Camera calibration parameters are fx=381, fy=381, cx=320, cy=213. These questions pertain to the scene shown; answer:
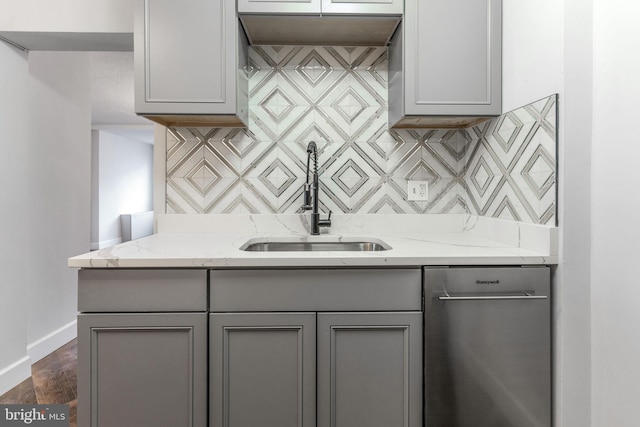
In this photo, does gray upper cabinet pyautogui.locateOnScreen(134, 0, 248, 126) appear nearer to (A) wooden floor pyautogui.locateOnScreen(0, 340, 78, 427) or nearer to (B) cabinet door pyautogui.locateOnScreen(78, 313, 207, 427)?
(B) cabinet door pyautogui.locateOnScreen(78, 313, 207, 427)

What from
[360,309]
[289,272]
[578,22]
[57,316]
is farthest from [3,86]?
[578,22]

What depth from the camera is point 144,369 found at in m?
1.26

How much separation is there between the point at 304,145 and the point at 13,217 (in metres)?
1.70

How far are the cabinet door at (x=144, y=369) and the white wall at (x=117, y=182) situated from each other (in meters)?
6.70

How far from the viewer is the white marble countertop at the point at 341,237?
4.12ft

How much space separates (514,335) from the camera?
1306 mm

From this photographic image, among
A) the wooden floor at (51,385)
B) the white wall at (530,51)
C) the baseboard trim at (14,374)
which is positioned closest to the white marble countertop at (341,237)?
the white wall at (530,51)

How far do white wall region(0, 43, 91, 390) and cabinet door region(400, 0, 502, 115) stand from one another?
6.97ft

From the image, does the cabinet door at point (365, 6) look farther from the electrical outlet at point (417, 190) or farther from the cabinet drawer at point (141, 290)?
the cabinet drawer at point (141, 290)

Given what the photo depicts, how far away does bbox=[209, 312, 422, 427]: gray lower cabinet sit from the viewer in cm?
127

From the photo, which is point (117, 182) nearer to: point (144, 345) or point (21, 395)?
point (21, 395)

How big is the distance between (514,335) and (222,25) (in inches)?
63.8

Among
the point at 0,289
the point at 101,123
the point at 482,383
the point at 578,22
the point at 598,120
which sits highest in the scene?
the point at 101,123

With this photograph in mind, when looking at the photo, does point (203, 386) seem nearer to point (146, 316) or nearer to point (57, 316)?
point (146, 316)
